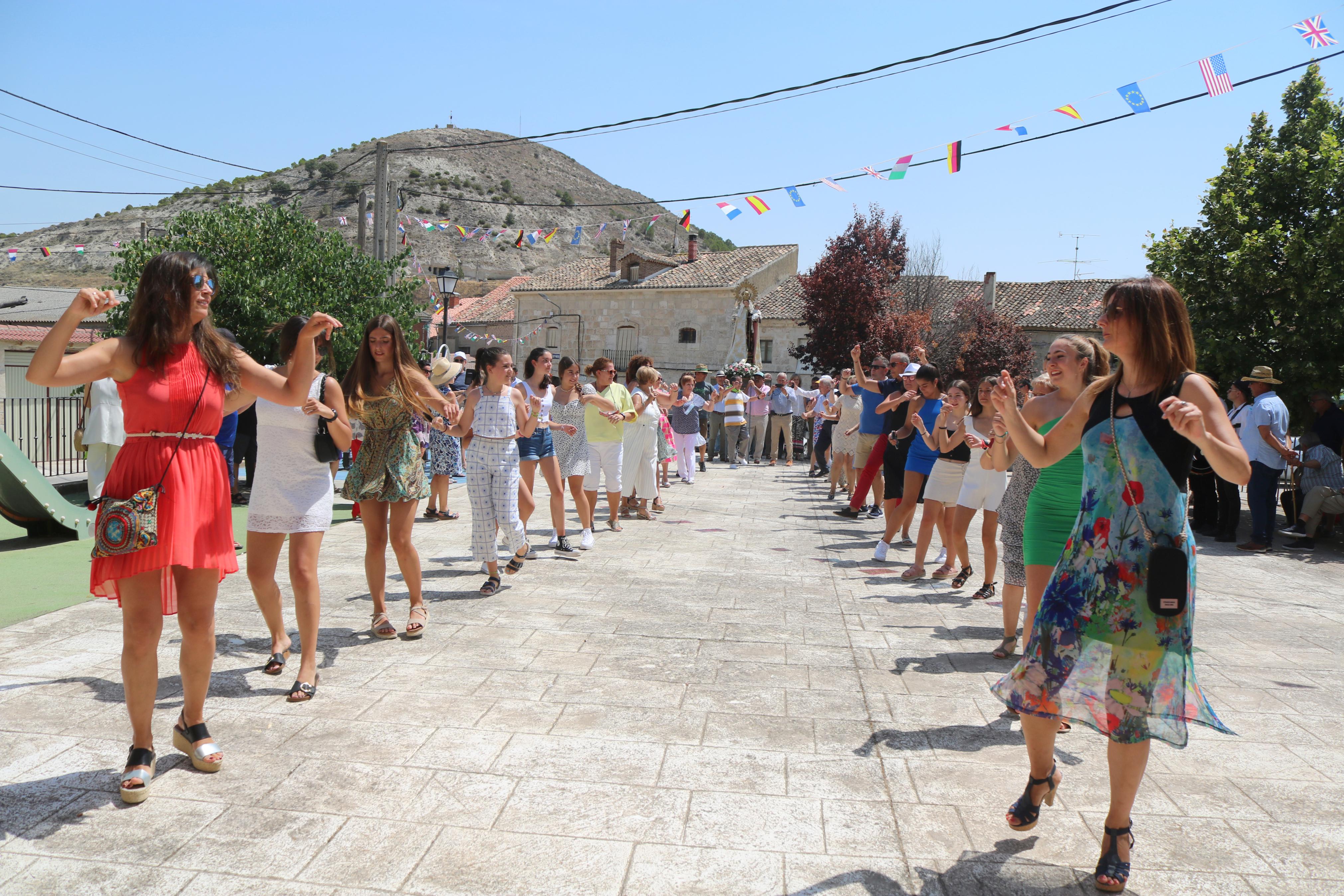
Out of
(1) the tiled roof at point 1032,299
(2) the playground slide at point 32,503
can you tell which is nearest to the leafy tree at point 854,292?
(1) the tiled roof at point 1032,299

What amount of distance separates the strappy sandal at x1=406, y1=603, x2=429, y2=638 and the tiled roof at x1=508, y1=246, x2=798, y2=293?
3891cm

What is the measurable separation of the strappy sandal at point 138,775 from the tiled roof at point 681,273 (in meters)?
41.2

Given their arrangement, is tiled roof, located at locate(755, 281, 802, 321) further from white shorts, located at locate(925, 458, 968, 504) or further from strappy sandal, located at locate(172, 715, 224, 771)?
strappy sandal, located at locate(172, 715, 224, 771)

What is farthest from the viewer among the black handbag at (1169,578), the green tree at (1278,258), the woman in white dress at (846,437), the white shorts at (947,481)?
the woman in white dress at (846,437)

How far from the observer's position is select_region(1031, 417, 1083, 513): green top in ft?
13.9

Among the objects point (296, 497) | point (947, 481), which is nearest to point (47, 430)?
point (296, 497)

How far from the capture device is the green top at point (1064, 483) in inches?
166

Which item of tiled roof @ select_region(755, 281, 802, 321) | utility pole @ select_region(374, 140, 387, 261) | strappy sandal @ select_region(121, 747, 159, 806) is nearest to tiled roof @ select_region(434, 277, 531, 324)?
tiled roof @ select_region(755, 281, 802, 321)

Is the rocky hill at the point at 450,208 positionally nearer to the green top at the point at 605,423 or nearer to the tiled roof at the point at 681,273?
the tiled roof at the point at 681,273

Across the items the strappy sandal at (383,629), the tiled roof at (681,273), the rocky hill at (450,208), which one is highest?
the rocky hill at (450,208)

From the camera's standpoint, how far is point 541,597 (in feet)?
21.7

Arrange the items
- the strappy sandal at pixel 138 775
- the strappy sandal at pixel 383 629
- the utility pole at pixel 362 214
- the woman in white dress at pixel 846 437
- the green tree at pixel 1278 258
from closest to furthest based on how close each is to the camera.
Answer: the strappy sandal at pixel 138 775 < the strappy sandal at pixel 383 629 < the green tree at pixel 1278 258 < the woman in white dress at pixel 846 437 < the utility pole at pixel 362 214

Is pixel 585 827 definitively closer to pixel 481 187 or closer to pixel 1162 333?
pixel 1162 333

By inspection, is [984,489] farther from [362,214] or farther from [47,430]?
[362,214]
